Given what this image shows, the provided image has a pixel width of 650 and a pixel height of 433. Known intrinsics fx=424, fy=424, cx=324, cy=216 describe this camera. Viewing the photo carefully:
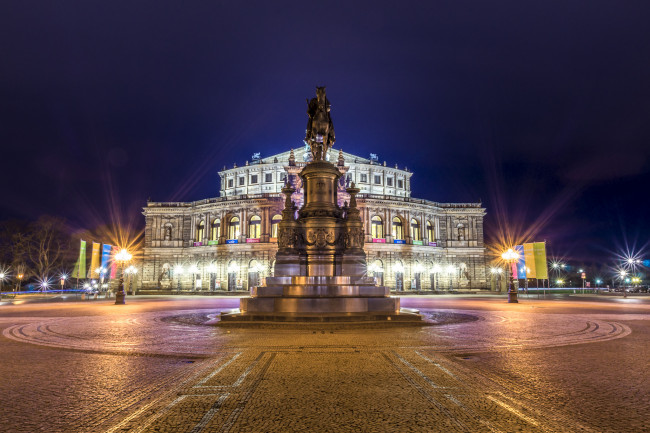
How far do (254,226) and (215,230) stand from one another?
7.69 metres

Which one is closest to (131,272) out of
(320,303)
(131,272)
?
(131,272)

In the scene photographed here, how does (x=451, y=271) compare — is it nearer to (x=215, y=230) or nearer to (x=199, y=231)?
(x=215, y=230)

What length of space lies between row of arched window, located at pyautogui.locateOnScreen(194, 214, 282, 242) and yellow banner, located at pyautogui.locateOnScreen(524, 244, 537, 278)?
35.6m

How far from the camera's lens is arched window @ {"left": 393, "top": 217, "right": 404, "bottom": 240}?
70.7 meters

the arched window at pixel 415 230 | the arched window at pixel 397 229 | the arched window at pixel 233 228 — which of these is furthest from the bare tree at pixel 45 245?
the arched window at pixel 415 230

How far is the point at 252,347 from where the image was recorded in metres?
9.82

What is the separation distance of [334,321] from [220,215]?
5919cm

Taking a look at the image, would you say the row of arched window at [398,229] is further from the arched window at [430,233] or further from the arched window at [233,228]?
the arched window at [233,228]

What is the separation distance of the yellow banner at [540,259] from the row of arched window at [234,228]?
36731mm

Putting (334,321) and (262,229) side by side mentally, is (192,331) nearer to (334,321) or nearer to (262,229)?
(334,321)

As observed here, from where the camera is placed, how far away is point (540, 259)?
47219 mm

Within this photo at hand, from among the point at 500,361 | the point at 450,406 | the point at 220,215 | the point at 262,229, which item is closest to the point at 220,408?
the point at 450,406

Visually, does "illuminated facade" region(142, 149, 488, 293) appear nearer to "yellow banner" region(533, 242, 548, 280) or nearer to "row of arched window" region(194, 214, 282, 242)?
"row of arched window" region(194, 214, 282, 242)

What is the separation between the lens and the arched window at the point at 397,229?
70.7 m
